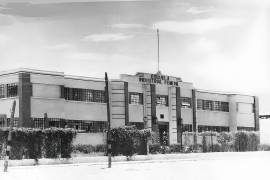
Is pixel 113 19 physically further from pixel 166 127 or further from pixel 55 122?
pixel 166 127

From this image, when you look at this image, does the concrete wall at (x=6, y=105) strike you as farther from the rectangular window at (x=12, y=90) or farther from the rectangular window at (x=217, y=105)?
the rectangular window at (x=217, y=105)

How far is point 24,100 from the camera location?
47.4 m

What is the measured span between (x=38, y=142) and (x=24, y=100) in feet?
25.1

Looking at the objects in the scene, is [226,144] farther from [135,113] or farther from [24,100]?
[24,100]

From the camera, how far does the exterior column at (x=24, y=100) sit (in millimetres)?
47094

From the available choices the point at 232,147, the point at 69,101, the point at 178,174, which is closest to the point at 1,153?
the point at 69,101

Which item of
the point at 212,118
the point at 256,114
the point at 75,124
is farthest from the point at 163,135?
the point at 256,114

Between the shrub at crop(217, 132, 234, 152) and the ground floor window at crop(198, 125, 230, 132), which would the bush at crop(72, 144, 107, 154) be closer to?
the shrub at crop(217, 132, 234, 152)

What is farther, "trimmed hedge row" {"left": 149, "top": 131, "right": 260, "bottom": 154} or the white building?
"trimmed hedge row" {"left": 149, "top": 131, "right": 260, "bottom": 154}

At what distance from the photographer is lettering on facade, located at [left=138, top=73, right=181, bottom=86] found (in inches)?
2274

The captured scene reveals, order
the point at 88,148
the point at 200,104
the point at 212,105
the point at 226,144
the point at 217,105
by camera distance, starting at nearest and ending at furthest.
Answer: the point at 88,148 → the point at 226,144 → the point at 200,104 → the point at 212,105 → the point at 217,105

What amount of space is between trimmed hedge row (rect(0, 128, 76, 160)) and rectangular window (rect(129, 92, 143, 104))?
14830mm

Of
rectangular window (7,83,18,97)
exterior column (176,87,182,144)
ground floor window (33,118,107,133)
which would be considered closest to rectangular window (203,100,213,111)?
exterior column (176,87,182,144)

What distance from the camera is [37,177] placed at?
82.6ft
